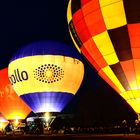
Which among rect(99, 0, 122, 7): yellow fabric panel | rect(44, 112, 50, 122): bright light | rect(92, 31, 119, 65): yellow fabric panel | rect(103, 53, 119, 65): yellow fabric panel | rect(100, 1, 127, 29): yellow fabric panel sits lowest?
rect(44, 112, 50, 122): bright light

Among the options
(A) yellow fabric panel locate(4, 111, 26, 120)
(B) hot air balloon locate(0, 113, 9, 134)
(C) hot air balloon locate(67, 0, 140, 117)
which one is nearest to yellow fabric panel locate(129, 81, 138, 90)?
(C) hot air balloon locate(67, 0, 140, 117)

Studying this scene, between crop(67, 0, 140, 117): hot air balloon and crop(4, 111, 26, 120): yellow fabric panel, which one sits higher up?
crop(67, 0, 140, 117): hot air balloon

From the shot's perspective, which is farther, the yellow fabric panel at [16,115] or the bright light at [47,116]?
the yellow fabric panel at [16,115]

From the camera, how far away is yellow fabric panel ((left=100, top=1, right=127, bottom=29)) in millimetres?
16531

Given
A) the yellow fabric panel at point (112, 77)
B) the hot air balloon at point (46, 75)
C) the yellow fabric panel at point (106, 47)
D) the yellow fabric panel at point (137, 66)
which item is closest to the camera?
the yellow fabric panel at point (137, 66)

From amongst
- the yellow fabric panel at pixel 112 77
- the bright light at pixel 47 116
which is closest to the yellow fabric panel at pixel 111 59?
the yellow fabric panel at pixel 112 77

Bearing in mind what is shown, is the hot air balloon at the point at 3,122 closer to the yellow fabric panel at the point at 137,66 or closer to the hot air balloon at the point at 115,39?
the hot air balloon at the point at 115,39

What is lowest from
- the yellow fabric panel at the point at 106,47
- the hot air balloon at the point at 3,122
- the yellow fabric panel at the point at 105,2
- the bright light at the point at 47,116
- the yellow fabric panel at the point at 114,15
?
the bright light at the point at 47,116

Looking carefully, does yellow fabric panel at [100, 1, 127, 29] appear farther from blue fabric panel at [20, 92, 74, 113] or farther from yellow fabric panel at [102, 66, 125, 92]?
blue fabric panel at [20, 92, 74, 113]

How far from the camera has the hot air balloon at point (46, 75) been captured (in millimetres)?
23234

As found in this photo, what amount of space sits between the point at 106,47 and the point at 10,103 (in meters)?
13.2

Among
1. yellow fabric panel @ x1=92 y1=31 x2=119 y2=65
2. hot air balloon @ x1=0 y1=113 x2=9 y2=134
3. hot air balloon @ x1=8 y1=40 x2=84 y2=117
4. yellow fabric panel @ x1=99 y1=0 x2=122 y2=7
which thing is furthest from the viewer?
A: hot air balloon @ x1=0 y1=113 x2=9 y2=134

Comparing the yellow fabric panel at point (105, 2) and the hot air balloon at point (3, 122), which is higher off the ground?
the yellow fabric panel at point (105, 2)

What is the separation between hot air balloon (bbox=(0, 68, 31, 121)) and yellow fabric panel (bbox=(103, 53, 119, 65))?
1194cm
